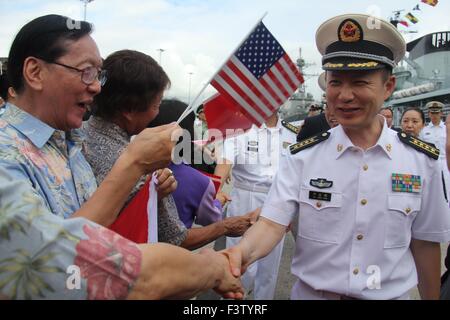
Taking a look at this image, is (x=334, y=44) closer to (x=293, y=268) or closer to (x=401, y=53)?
(x=401, y=53)

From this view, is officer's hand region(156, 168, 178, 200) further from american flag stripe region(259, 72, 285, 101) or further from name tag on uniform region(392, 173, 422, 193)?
name tag on uniform region(392, 173, 422, 193)

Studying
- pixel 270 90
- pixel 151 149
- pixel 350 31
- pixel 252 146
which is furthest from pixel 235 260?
pixel 252 146

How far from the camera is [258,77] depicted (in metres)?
2.13

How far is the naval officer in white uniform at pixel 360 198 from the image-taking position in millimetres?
1776

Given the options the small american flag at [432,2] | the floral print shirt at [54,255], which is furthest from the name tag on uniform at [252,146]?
the small american flag at [432,2]

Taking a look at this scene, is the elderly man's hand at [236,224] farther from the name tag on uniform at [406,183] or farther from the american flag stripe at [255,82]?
the name tag on uniform at [406,183]

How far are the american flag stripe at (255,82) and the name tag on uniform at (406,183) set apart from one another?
781 millimetres

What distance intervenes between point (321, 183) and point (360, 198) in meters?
0.19

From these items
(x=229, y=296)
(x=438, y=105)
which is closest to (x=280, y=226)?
(x=229, y=296)

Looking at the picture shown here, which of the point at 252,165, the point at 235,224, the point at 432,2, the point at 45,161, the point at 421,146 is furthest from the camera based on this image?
the point at 432,2

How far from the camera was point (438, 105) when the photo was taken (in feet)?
29.9

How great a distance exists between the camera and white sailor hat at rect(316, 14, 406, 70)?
180 cm

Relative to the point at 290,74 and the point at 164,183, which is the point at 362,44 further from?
the point at 164,183

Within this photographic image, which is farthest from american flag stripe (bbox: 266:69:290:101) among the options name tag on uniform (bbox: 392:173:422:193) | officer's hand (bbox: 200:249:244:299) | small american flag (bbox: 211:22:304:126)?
officer's hand (bbox: 200:249:244:299)
